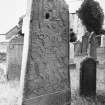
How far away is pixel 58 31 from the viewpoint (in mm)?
4535

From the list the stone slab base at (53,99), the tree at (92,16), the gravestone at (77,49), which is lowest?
the stone slab base at (53,99)

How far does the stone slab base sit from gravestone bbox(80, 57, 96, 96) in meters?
1.00

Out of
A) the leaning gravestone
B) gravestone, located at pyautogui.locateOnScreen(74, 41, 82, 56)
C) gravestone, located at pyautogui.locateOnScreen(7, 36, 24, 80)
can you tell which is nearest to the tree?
gravestone, located at pyautogui.locateOnScreen(74, 41, 82, 56)

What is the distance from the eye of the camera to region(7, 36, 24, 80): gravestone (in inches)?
283

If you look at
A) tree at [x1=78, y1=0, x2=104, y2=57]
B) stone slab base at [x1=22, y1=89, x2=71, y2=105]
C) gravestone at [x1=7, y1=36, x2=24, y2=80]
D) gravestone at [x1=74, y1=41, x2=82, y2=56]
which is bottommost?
stone slab base at [x1=22, y1=89, x2=71, y2=105]

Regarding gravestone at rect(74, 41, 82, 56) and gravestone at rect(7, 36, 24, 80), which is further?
gravestone at rect(74, 41, 82, 56)

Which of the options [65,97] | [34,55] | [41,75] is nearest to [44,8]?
[34,55]

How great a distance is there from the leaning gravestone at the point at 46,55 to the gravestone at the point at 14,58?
2.97 metres

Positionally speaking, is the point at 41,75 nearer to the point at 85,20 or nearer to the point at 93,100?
the point at 93,100

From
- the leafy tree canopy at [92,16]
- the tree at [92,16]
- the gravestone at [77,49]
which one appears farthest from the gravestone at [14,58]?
the leafy tree canopy at [92,16]

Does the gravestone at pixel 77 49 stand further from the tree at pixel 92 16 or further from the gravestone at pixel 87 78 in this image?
the gravestone at pixel 87 78

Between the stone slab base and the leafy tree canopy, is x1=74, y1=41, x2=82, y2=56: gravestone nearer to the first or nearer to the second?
the leafy tree canopy

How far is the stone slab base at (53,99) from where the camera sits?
389 centimetres

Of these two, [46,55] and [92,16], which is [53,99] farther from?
[92,16]
